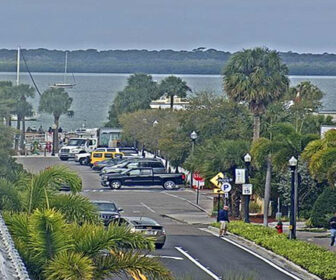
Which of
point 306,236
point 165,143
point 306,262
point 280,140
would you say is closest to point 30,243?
point 306,262

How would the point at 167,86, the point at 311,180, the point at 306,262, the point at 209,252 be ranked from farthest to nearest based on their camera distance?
the point at 167,86 → the point at 311,180 → the point at 209,252 → the point at 306,262

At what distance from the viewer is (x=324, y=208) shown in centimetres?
4197

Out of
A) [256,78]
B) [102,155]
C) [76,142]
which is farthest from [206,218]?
[76,142]

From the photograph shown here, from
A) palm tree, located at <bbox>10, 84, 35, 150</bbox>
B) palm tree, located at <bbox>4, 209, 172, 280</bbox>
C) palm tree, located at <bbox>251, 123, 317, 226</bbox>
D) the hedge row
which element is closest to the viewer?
palm tree, located at <bbox>4, 209, 172, 280</bbox>

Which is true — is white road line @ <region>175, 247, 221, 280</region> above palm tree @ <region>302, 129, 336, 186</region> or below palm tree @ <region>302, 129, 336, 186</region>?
below

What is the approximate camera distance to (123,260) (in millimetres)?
16969

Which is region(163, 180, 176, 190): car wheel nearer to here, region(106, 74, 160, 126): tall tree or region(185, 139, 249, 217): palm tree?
region(185, 139, 249, 217): palm tree

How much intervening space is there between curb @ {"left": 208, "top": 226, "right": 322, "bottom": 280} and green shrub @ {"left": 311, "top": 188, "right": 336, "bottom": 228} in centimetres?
638

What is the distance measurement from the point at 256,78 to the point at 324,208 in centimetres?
1506

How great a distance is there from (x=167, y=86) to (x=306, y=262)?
226ft

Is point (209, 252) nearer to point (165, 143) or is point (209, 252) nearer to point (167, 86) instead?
point (165, 143)

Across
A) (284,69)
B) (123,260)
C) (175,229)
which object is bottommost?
(175,229)

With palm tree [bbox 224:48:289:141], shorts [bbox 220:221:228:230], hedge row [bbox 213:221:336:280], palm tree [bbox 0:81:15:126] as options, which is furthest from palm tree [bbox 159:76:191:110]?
shorts [bbox 220:221:228:230]

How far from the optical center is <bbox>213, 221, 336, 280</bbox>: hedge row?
87.8ft
